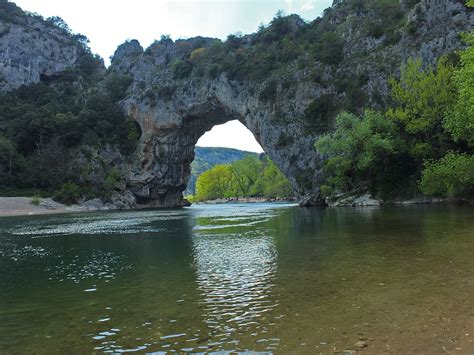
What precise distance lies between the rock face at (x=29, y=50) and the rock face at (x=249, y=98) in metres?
16.5

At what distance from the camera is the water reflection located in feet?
20.5

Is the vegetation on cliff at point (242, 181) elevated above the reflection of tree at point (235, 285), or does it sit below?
above

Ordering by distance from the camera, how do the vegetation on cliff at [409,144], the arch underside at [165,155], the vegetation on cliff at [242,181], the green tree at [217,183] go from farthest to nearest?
the green tree at [217,183] < the vegetation on cliff at [242,181] < the arch underside at [165,155] < the vegetation on cliff at [409,144]

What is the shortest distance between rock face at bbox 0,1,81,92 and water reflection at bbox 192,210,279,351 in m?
110

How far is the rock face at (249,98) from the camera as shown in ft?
192

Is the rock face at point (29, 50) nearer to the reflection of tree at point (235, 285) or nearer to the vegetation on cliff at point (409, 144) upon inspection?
the vegetation on cliff at point (409, 144)

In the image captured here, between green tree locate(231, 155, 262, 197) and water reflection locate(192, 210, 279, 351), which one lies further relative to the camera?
green tree locate(231, 155, 262, 197)

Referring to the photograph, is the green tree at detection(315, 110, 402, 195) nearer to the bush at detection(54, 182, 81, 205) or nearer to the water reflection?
the water reflection

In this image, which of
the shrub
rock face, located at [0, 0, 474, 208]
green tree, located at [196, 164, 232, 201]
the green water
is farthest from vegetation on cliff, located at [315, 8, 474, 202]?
green tree, located at [196, 164, 232, 201]

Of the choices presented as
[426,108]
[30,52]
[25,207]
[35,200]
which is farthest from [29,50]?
[426,108]

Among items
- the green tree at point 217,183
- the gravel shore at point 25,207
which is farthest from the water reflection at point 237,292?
the green tree at point 217,183

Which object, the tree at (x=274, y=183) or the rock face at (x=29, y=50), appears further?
the tree at (x=274, y=183)

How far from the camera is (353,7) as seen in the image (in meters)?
76.7

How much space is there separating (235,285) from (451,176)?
33.8 m
